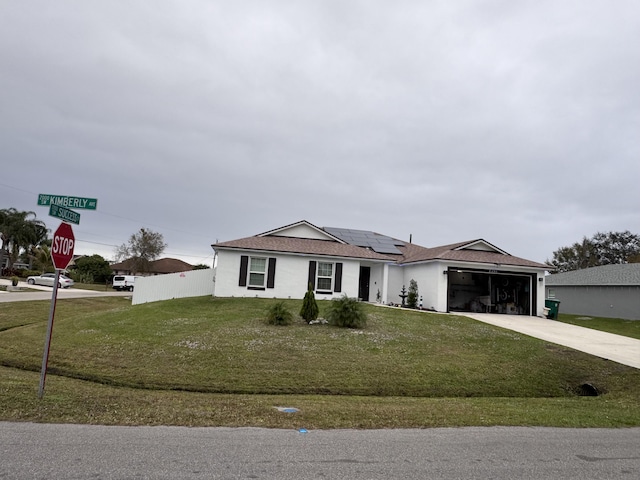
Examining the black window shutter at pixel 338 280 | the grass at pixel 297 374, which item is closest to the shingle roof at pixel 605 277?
the grass at pixel 297 374

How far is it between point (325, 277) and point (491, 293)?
11.1 meters

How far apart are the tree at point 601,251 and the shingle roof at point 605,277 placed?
25.8 metres

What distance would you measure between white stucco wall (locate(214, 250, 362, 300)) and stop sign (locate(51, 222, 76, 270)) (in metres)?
15.3

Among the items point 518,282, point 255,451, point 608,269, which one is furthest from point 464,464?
point 608,269

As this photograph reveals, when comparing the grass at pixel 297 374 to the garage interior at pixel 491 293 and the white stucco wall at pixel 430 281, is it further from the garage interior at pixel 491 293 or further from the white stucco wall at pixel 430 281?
the garage interior at pixel 491 293

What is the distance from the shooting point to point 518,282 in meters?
26.5

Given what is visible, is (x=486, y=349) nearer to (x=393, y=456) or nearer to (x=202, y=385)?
(x=202, y=385)

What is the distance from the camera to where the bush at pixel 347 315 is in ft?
51.4

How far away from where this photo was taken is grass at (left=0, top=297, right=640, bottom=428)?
6.58m

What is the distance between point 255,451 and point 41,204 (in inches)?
212

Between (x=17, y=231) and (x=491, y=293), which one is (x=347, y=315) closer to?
(x=491, y=293)

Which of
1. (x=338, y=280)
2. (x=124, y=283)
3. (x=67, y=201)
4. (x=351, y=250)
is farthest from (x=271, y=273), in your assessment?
(x=124, y=283)

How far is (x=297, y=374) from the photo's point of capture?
10750 millimetres

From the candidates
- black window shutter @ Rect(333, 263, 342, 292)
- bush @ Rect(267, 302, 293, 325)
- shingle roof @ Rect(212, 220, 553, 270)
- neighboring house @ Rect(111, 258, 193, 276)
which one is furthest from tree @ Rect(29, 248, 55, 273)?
bush @ Rect(267, 302, 293, 325)
